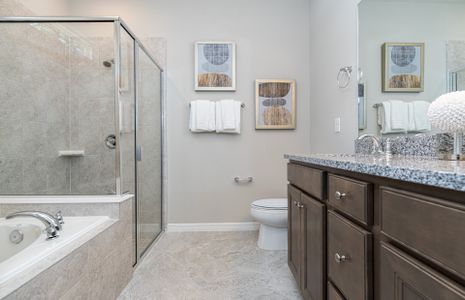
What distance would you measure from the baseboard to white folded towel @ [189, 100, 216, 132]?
3.31ft

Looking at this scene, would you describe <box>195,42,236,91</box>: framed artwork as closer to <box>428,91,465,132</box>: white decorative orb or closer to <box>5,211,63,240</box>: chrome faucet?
<box>5,211,63,240</box>: chrome faucet

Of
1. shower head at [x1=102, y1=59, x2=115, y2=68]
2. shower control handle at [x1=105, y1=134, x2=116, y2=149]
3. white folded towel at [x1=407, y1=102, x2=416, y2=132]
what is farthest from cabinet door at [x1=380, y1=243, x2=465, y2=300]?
shower head at [x1=102, y1=59, x2=115, y2=68]

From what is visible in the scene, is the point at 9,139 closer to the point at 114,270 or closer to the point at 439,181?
the point at 114,270

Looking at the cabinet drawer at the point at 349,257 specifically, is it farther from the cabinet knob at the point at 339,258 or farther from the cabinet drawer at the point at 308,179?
the cabinet drawer at the point at 308,179

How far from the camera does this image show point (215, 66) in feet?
8.42

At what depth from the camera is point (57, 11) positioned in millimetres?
2434

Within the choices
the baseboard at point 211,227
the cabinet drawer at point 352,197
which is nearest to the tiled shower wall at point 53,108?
the baseboard at point 211,227

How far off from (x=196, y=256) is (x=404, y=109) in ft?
5.68

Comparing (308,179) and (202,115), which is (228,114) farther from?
(308,179)

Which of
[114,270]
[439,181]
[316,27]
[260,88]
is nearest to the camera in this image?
[439,181]

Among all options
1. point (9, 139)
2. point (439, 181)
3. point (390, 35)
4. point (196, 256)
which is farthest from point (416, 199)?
point (9, 139)

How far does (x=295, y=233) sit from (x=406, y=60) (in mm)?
1052

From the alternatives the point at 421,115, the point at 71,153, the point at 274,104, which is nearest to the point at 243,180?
the point at 274,104

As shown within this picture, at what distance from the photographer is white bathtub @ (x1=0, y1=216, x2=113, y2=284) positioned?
87 centimetres
